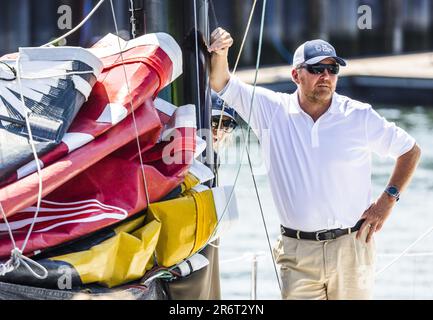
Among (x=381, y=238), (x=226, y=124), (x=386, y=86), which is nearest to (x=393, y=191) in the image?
(x=226, y=124)

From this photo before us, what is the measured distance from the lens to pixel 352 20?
1122 inches

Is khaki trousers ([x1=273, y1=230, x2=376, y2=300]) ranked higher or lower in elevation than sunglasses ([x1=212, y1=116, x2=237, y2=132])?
lower

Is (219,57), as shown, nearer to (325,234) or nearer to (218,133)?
(218,133)

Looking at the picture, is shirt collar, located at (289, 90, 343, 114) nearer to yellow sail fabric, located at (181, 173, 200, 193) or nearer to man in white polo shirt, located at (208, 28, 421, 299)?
man in white polo shirt, located at (208, 28, 421, 299)

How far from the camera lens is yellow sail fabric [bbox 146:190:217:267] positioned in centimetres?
326

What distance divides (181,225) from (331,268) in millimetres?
966

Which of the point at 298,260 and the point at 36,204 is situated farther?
the point at 298,260

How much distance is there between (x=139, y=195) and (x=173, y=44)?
2.07 feet

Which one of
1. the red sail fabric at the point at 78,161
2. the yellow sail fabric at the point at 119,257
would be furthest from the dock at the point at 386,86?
the yellow sail fabric at the point at 119,257

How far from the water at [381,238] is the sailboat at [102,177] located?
883mm

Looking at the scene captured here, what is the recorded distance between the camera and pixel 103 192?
10.2ft

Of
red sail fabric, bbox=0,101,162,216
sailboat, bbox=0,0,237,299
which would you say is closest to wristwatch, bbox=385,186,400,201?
sailboat, bbox=0,0,237,299

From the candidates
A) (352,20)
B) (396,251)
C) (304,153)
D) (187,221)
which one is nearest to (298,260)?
(304,153)

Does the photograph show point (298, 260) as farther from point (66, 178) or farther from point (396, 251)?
point (396, 251)
